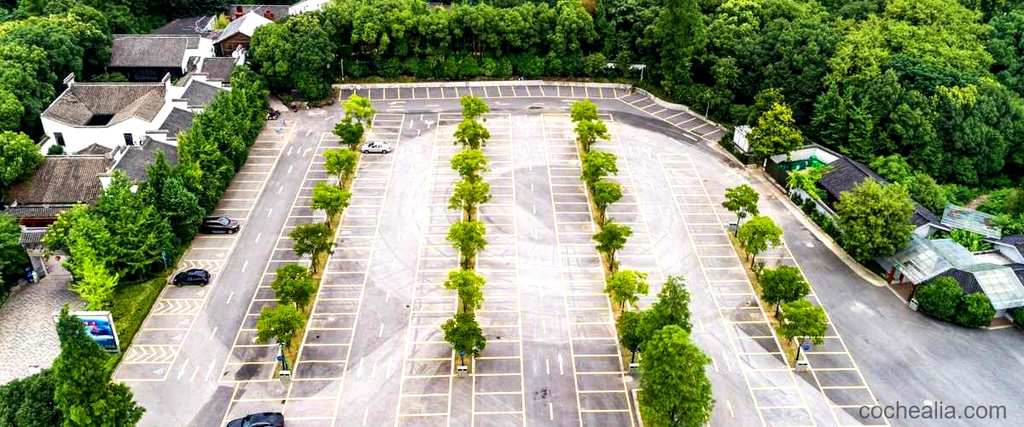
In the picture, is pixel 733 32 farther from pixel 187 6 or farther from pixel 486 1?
pixel 187 6

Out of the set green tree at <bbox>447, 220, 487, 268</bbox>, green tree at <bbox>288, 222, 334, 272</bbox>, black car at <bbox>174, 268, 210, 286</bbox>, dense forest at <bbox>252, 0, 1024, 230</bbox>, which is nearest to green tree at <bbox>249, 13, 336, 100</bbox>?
dense forest at <bbox>252, 0, 1024, 230</bbox>

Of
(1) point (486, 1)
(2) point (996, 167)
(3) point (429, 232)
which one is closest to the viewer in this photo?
(3) point (429, 232)

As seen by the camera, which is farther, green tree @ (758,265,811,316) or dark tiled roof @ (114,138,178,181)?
dark tiled roof @ (114,138,178,181)

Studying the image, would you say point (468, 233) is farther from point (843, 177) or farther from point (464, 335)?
point (843, 177)

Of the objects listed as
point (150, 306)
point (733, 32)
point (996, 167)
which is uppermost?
point (733, 32)

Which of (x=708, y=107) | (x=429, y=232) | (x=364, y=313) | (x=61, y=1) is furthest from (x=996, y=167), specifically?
(x=61, y=1)

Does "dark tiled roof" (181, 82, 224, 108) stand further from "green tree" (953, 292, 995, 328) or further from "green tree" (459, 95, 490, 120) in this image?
"green tree" (953, 292, 995, 328)
